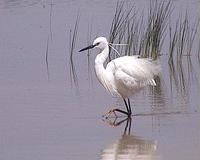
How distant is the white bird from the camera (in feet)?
31.0

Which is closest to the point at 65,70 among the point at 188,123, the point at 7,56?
the point at 7,56

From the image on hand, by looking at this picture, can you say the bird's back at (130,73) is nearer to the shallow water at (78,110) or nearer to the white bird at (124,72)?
the white bird at (124,72)

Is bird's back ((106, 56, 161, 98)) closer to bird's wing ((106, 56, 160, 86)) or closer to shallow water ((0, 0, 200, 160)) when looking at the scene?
bird's wing ((106, 56, 160, 86))

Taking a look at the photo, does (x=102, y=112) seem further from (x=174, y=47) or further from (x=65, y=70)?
(x=174, y=47)

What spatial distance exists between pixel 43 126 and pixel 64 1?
14.1 m

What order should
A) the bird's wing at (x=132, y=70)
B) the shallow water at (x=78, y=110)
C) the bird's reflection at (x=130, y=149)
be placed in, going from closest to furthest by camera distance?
the bird's reflection at (x=130, y=149)
the shallow water at (x=78, y=110)
the bird's wing at (x=132, y=70)

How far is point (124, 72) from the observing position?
9.46 metres

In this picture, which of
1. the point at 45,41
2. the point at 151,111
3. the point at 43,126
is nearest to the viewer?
the point at 43,126

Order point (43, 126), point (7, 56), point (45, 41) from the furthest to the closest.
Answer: point (45, 41), point (7, 56), point (43, 126)

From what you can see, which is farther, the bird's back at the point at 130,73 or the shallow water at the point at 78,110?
the bird's back at the point at 130,73

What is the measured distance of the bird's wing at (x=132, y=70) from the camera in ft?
31.0

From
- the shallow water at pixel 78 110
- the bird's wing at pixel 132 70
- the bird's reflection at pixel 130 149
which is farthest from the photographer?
the bird's wing at pixel 132 70

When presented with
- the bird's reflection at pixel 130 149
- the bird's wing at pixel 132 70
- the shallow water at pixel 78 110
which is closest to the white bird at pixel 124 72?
the bird's wing at pixel 132 70

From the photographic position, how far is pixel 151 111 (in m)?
9.41
